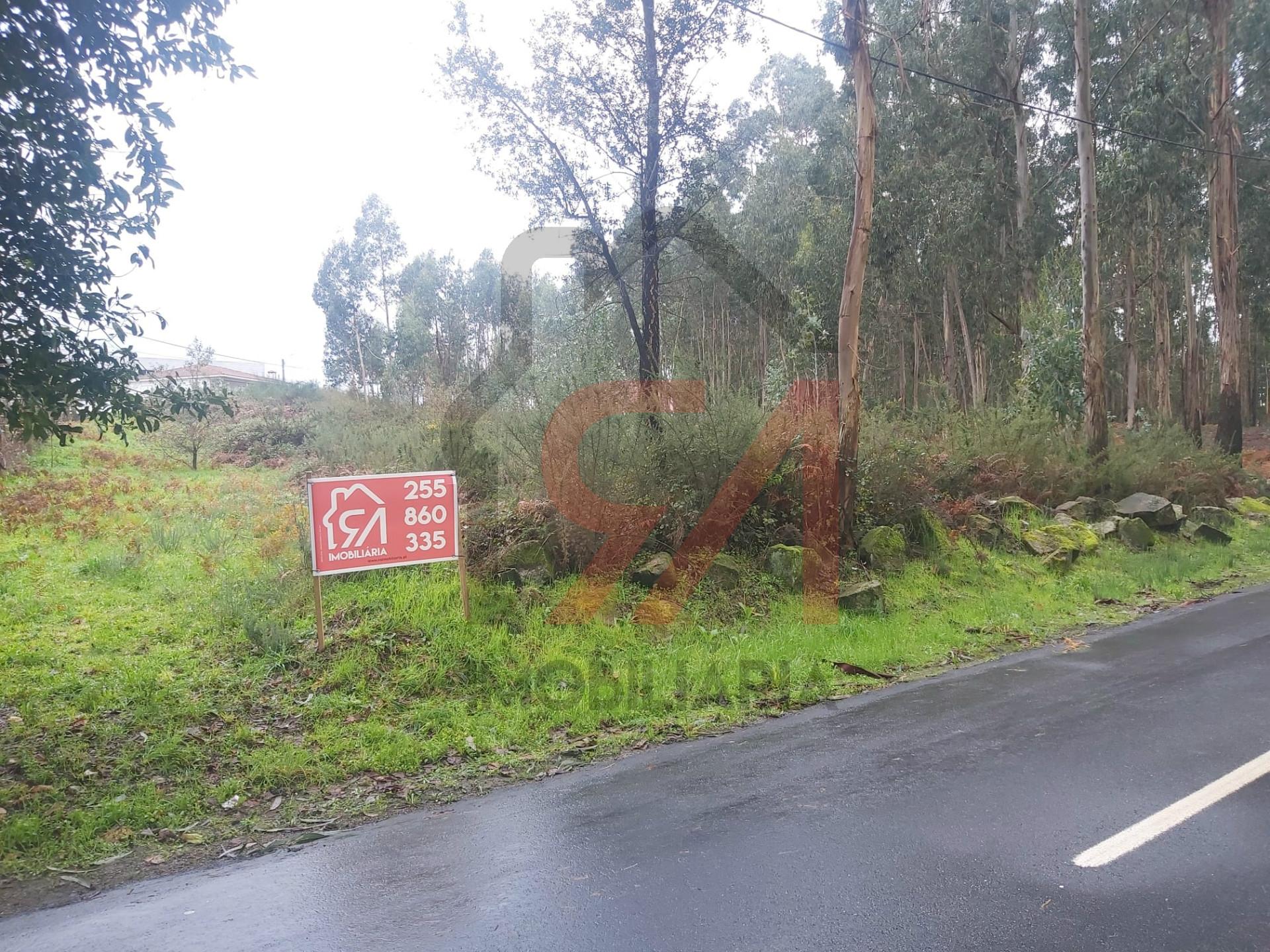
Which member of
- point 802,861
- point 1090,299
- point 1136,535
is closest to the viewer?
point 802,861

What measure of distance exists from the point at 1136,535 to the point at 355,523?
40.2ft

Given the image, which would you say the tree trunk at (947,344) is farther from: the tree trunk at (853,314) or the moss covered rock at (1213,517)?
the tree trunk at (853,314)

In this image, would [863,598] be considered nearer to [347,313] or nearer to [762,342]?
[762,342]

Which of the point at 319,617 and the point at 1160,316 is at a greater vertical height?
the point at 1160,316

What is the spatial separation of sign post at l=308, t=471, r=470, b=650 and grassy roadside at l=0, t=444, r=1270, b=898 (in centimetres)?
59

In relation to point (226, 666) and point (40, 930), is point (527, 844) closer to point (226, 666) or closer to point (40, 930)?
point (40, 930)

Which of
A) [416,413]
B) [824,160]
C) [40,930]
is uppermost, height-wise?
[824,160]

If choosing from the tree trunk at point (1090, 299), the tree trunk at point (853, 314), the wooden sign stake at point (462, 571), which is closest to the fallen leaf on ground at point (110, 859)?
the wooden sign stake at point (462, 571)

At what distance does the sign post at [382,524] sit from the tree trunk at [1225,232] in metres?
21.3

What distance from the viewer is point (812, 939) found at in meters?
3.23

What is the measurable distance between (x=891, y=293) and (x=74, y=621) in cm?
3104

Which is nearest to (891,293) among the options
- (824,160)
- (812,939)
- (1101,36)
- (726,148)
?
(824,160)

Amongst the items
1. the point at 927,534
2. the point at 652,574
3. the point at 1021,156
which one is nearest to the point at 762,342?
the point at 1021,156

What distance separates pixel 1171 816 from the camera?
4156mm
